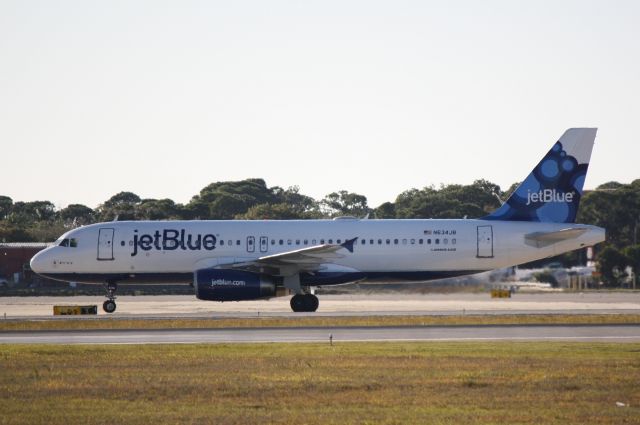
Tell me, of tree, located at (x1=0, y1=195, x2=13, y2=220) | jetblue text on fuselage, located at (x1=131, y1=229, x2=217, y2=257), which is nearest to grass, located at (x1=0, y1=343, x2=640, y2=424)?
jetblue text on fuselage, located at (x1=131, y1=229, x2=217, y2=257)

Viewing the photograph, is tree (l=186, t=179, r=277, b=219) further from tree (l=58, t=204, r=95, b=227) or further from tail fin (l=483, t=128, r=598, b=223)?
tail fin (l=483, t=128, r=598, b=223)

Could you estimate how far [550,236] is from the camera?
42.7 metres

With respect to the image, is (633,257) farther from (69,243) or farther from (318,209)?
(318,209)

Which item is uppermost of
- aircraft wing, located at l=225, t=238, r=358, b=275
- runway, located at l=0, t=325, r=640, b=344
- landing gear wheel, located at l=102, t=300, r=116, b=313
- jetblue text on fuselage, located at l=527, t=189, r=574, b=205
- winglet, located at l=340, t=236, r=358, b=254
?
jetblue text on fuselage, located at l=527, t=189, r=574, b=205

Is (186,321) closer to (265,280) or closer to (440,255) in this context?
(265,280)

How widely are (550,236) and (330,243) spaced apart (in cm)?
867

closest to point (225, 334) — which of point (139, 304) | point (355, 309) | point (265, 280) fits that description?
point (265, 280)

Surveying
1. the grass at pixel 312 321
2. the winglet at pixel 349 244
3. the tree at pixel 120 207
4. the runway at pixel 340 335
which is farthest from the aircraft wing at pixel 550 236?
the tree at pixel 120 207

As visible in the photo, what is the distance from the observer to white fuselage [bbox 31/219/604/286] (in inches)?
1702

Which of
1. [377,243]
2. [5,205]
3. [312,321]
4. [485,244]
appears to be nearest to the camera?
[312,321]

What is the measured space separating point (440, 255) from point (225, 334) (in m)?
14.0

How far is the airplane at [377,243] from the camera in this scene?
4309 centimetres

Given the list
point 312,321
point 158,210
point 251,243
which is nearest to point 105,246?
point 251,243

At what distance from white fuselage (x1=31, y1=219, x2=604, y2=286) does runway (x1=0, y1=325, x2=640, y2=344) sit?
9.96 m
